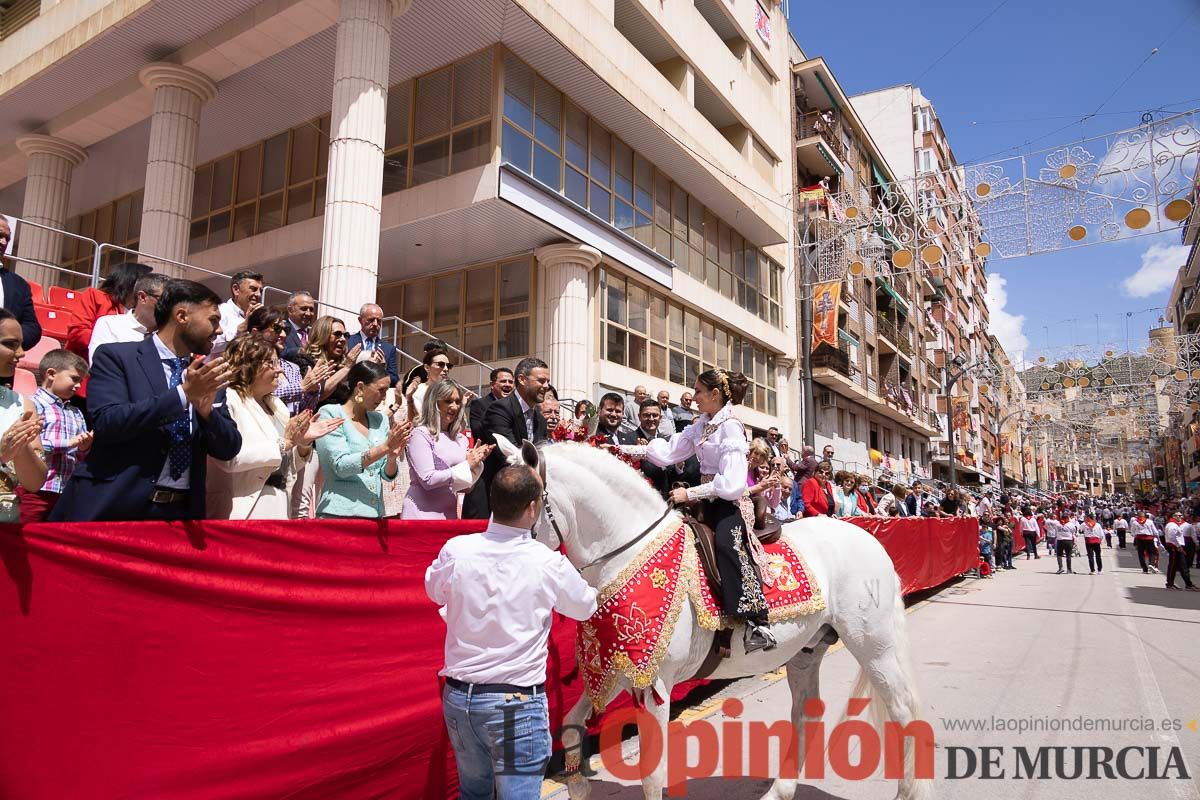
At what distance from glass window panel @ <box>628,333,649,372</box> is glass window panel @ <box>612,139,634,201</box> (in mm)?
3868

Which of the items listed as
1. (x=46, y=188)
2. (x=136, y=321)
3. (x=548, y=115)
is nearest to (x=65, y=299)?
(x=136, y=321)

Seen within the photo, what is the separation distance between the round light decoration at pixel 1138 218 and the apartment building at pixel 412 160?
10.5 metres

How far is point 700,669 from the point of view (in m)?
4.17

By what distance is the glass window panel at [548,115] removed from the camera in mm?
16047

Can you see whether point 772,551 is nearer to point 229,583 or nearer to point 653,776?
point 653,776

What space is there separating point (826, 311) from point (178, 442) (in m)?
26.4

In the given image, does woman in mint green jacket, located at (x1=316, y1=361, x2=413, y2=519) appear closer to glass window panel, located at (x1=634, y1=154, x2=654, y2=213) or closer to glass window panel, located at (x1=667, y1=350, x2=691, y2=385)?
glass window panel, located at (x1=634, y1=154, x2=654, y2=213)

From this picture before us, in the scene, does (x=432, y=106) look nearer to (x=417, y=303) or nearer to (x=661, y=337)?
(x=417, y=303)

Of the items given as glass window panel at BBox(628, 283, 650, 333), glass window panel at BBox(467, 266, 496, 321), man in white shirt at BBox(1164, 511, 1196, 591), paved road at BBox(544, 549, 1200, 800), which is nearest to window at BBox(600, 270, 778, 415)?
glass window panel at BBox(628, 283, 650, 333)

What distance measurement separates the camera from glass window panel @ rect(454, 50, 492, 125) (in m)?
15.1

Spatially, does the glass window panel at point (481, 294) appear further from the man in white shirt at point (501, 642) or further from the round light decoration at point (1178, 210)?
the man in white shirt at point (501, 642)

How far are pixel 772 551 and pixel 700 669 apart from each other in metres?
0.89

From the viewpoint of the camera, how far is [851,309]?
3525 cm

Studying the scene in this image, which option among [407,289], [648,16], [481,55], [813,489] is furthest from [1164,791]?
[648,16]
